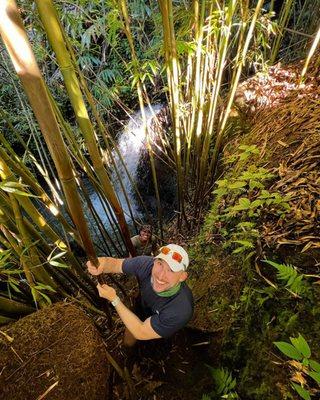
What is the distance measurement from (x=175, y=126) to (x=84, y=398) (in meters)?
1.80

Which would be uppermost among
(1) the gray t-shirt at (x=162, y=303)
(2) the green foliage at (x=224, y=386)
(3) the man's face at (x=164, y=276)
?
(3) the man's face at (x=164, y=276)

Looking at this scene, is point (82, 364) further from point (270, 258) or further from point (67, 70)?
point (67, 70)

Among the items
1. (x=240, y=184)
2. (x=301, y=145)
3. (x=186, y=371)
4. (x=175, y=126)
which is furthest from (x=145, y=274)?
(x=301, y=145)

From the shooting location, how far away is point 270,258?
1.54 metres

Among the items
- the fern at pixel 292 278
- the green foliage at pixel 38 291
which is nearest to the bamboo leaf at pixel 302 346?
the fern at pixel 292 278

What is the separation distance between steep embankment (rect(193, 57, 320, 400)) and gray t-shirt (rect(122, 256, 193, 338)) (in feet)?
0.84

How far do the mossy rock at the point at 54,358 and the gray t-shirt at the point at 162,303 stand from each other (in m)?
0.32

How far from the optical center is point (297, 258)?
1.46 metres

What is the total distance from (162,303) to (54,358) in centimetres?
59

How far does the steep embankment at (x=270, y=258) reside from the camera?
1272mm

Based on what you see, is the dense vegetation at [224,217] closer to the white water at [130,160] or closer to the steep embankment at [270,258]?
the steep embankment at [270,258]

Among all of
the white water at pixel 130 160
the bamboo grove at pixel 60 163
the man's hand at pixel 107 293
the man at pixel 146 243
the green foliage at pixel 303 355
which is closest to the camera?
the bamboo grove at pixel 60 163

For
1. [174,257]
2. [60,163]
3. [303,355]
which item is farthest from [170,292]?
[60,163]

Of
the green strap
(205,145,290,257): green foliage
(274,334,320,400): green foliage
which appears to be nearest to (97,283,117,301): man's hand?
the green strap
